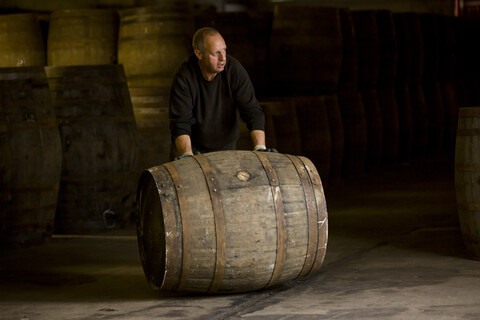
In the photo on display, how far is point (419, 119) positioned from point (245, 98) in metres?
7.45

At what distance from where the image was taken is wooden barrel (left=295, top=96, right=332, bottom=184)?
9.29m

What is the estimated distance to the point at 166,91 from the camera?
25.2 ft

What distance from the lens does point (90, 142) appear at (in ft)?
23.2

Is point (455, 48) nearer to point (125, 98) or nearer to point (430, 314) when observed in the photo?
point (125, 98)

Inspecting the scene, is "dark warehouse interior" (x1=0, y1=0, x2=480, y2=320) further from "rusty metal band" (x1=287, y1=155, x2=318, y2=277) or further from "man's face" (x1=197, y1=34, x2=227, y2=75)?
"man's face" (x1=197, y1=34, x2=227, y2=75)

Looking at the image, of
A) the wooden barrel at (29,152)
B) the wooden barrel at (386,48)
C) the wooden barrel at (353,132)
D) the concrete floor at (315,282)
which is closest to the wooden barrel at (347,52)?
the wooden barrel at (353,132)

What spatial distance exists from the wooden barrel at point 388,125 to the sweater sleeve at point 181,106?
6.52 metres

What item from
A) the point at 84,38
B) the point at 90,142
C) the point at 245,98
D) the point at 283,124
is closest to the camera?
the point at 245,98

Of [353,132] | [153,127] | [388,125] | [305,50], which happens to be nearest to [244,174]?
[153,127]

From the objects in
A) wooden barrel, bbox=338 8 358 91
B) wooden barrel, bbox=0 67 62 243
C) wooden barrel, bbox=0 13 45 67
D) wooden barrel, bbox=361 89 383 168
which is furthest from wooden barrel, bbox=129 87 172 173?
wooden barrel, bbox=361 89 383 168

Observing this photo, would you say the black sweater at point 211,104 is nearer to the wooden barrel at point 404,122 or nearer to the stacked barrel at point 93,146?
the stacked barrel at point 93,146

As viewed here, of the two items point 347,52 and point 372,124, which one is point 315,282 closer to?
point 347,52

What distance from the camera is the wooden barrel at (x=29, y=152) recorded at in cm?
653

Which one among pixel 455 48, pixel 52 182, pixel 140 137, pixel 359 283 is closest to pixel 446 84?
pixel 455 48
